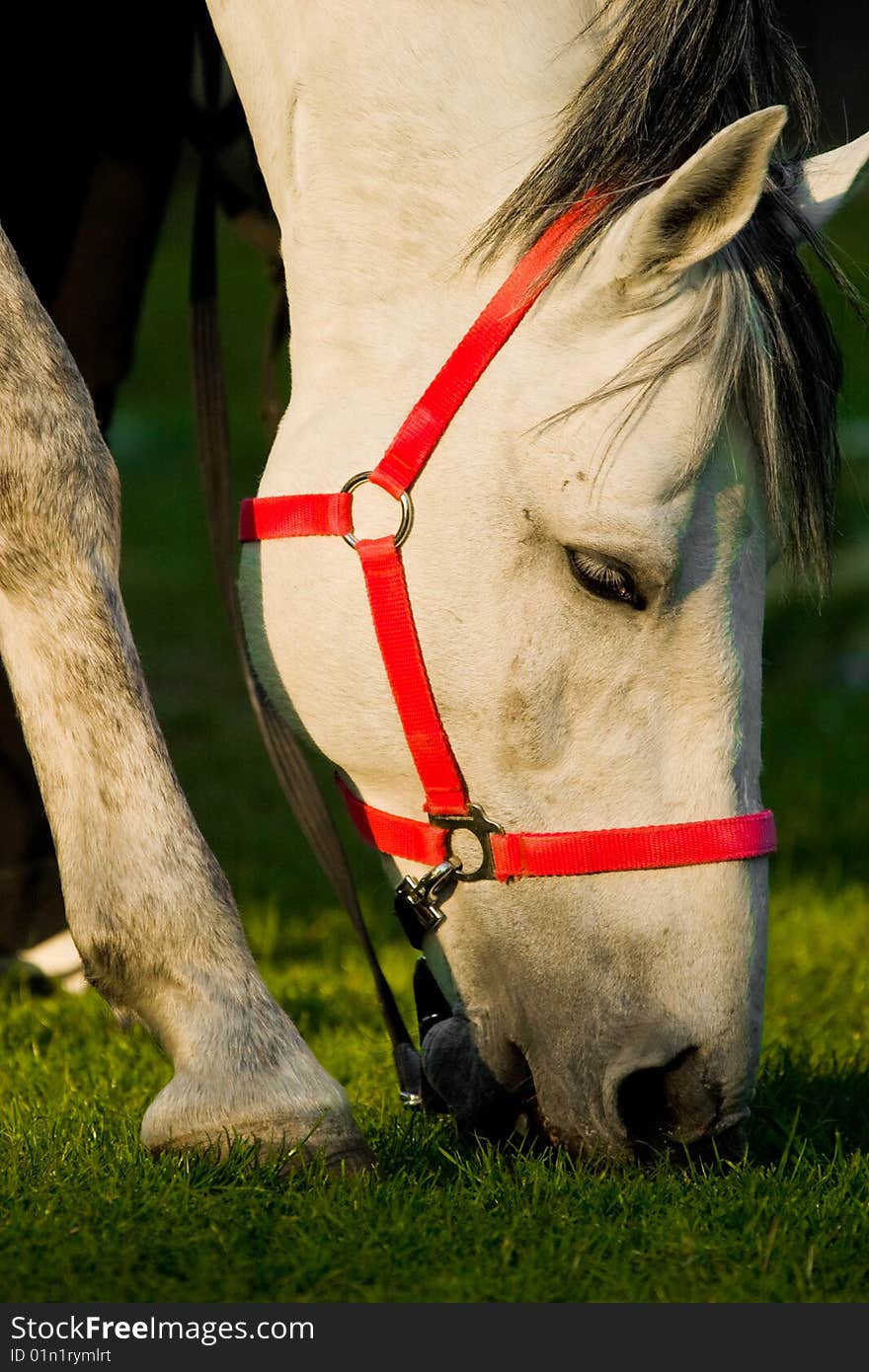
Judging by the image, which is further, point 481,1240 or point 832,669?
point 832,669

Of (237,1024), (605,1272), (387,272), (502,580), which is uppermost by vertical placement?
(387,272)

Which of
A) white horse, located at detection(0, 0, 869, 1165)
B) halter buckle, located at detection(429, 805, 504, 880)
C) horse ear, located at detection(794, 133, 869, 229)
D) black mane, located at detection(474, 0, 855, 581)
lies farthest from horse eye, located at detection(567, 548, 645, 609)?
horse ear, located at detection(794, 133, 869, 229)

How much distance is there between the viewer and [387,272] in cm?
255

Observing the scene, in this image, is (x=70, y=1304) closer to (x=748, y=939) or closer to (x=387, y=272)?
(x=748, y=939)

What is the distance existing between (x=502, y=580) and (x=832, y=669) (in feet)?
20.8

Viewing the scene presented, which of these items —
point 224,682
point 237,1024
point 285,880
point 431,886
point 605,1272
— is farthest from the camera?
point 224,682

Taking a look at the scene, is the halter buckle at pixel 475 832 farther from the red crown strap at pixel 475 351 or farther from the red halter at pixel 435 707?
the red crown strap at pixel 475 351

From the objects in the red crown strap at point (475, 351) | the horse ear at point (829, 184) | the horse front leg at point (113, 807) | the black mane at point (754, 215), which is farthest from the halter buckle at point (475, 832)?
the horse ear at point (829, 184)

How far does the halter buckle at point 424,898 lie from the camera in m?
2.49

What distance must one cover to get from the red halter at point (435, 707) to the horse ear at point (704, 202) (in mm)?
141

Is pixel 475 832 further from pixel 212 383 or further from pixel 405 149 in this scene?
pixel 212 383

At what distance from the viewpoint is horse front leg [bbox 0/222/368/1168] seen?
7.43ft

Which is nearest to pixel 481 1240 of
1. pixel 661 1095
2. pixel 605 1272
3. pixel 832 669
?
pixel 605 1272

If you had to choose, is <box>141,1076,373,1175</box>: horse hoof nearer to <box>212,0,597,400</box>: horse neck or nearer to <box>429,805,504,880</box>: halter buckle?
<box>429,805,504,880</box>: halter buckle
